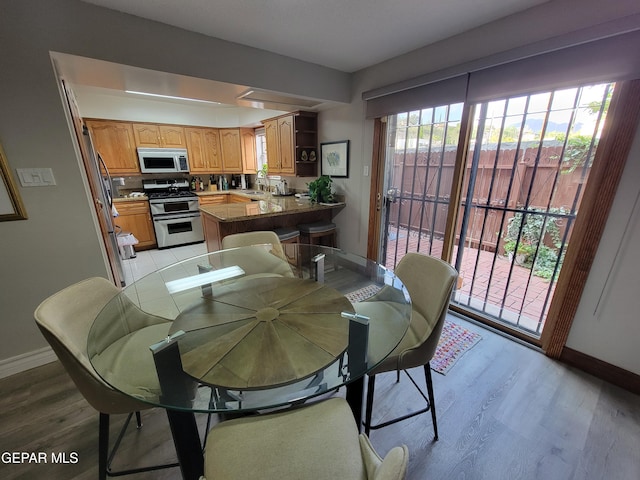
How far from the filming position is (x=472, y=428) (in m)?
1.44

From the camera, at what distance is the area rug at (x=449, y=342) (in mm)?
1845

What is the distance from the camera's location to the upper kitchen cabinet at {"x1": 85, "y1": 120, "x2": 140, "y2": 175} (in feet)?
13.1

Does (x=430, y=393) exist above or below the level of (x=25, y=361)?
above

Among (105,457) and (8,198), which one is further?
(8,198)

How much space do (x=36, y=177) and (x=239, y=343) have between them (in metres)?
1.84

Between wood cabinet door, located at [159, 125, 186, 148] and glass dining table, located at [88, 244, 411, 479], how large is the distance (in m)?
3.67

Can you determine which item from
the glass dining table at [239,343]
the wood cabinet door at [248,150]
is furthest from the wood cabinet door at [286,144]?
the glass dining table at [239,343]

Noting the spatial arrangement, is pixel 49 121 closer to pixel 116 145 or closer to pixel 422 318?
pixel 422 318

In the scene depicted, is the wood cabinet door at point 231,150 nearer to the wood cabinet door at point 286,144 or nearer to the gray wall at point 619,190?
the wood cabinet door at point 286,144

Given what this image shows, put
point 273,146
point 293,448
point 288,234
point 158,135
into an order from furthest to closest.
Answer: point 158,135
point 273,146
point 288,234
point 293,448

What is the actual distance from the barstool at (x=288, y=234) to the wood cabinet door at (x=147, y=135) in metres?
3.06

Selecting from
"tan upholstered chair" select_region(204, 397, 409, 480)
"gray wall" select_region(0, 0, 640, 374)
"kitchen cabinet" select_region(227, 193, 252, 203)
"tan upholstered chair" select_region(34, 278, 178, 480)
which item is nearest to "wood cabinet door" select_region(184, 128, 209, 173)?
"kitchen cabinet" select_region(227, 193, 252, 203)

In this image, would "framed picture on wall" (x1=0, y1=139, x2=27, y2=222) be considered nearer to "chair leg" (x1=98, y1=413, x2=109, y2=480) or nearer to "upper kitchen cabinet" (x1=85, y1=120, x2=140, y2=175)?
"chair leg" (x1=98, y1=413, x2=109, y2=480)

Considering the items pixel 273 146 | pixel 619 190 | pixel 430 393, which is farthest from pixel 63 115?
pixel 619 190
